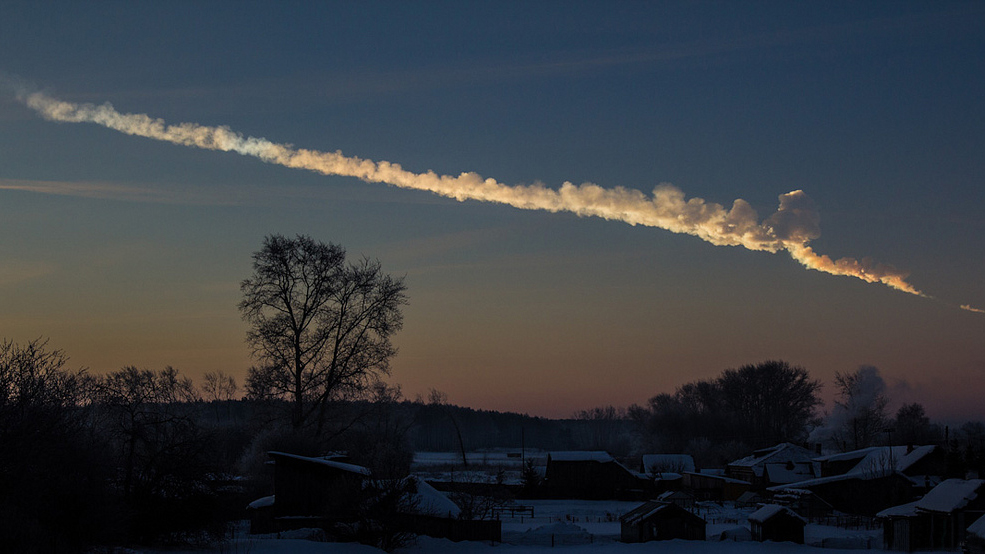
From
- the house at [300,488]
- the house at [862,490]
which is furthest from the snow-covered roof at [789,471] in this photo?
the house at [300,488]

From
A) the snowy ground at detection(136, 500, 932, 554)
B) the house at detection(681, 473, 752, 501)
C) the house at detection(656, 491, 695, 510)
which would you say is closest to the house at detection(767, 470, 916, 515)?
the house at detection(656, 491, 695, 510)

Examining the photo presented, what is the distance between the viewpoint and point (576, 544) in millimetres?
39406

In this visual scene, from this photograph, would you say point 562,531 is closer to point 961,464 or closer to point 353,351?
point 353,351

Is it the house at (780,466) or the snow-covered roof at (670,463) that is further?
the snow-covered roof at (670,463)

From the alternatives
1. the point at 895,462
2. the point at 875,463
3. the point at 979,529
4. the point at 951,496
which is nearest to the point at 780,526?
the point at 951,496

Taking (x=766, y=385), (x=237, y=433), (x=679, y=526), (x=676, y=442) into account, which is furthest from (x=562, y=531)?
(x=766, y=385)

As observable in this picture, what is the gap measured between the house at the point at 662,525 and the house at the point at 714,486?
100ft

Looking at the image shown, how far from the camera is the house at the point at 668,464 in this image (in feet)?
273

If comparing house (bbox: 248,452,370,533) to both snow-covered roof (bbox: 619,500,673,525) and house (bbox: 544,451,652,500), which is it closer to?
snow-covered roof (bbox: 619,500,673,525)

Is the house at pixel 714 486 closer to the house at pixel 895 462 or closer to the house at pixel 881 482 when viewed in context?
the house at pixel 895 462

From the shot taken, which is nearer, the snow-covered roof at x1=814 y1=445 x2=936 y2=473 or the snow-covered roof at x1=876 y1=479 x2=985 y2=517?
the snow-covered roof at x1=876 y1=479 x2=985 y2=517

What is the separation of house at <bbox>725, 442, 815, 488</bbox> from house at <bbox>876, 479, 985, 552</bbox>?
1222 inches

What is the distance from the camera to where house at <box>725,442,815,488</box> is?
71.7 metres

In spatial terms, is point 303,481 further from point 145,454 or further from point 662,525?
point 662,525
